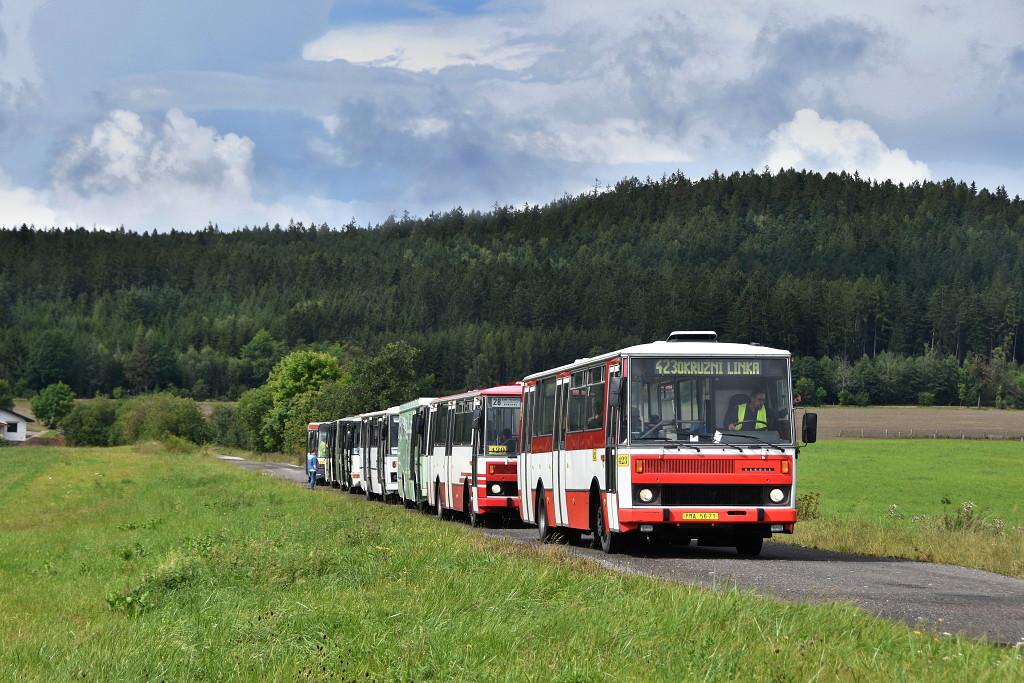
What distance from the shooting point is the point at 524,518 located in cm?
2816

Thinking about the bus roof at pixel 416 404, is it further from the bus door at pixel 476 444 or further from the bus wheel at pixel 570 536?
the bus wheel at pixel 570 536

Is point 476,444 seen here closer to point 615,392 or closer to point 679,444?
point 615,392

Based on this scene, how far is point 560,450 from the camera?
25297 millimetres

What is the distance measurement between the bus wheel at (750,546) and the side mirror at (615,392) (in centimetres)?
276

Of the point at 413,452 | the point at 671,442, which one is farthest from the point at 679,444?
the point at 413,452

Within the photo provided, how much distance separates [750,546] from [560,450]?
402 cm

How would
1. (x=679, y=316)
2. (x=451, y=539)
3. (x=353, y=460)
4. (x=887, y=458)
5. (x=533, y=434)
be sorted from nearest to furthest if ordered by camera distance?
(x=451, y=539)
(x=533, y=434)
(x=353, y=460)
(x=887, y=458)
(x=679, y=316)

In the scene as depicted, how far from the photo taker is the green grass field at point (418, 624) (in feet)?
31.2

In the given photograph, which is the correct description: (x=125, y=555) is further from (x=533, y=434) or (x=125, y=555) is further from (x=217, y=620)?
(x=217, y=620)

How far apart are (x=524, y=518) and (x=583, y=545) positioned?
320cm

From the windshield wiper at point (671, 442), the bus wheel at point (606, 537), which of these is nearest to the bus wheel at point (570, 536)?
the bus wheel at point (606, 537)

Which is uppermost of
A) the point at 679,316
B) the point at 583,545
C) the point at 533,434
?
the point at 679,316

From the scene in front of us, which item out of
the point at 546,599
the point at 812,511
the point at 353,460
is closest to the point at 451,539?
the point at 546,599

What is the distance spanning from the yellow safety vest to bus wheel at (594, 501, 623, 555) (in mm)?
2448
